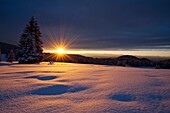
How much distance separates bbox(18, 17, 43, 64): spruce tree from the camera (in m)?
23.0

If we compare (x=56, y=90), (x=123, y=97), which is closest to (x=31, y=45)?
(x=56, y=90)

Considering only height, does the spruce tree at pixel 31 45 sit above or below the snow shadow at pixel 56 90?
above

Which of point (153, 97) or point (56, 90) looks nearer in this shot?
point (153, 97)

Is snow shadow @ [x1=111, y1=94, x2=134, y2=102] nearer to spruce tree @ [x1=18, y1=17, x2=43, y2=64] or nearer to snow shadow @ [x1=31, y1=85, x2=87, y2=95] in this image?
snow shadow @ [x1=31, y1=85, x2=87, y2=95]

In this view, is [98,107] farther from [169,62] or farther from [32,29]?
[169,62]

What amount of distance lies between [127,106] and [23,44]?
23.9 meters

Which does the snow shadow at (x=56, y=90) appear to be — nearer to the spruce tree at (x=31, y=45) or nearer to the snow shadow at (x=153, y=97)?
the snow shadow at (x=153, y=97)

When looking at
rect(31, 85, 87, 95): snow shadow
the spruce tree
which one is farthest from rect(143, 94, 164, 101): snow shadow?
the spruce tree

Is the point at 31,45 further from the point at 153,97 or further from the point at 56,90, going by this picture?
the point at 153,97

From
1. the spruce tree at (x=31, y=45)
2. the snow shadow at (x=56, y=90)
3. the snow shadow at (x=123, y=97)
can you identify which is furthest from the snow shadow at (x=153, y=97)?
the spruce tree at (x=31, y=45)

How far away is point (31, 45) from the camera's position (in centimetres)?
2359

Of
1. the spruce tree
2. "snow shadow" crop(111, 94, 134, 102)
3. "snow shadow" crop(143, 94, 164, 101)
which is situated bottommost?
"snow shadow" crop(111, 94, 134, 102)

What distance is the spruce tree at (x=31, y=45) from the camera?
23.0m

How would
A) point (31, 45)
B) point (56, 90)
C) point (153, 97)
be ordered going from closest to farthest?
point (153, 97)
point (56, 90)
point (31, 45)
